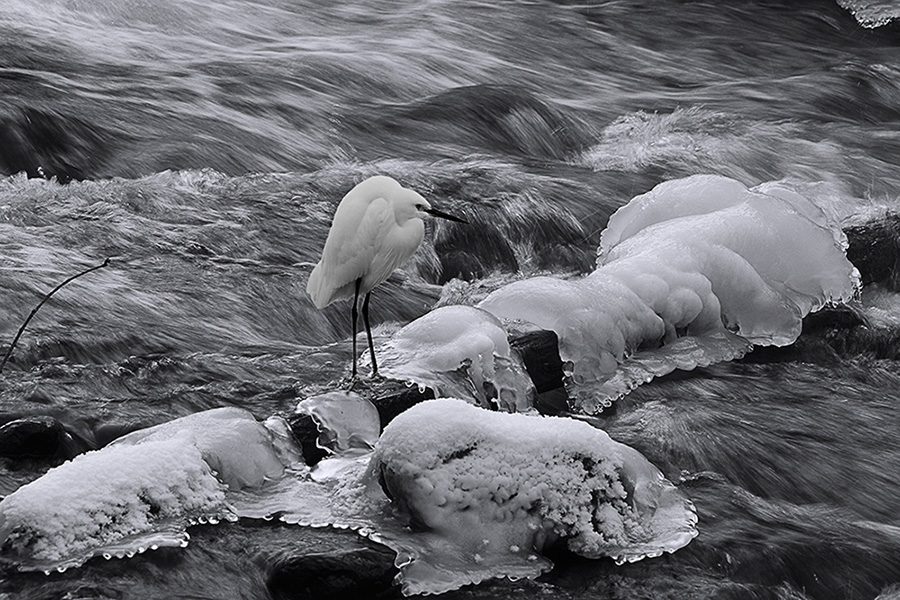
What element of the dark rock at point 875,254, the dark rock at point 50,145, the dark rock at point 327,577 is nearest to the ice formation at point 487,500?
the dark rock at point 327,577

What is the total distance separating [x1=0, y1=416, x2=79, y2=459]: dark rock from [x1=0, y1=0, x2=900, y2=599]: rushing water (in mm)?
55

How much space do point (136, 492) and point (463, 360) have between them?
54.5 inches

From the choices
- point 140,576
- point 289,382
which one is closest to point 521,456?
point 140,576

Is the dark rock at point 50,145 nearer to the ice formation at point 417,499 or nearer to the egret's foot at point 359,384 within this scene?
the egret's foot at point 359,384

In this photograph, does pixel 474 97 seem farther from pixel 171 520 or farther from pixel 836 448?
pixel 171 520

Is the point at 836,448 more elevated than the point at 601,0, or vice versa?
the point at 601,0

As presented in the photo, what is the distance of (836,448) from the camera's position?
Answer: 4816 mm

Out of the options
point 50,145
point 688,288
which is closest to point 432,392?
point 688,288

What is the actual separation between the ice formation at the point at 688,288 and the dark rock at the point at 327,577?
1733mm

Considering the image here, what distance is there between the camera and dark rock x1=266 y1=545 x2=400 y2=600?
10.6 feet

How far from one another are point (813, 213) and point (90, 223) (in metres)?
3.72

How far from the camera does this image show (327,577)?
3219 mm

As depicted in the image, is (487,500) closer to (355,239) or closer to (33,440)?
(355,239)

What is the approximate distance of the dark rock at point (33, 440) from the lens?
3861 millimetres
